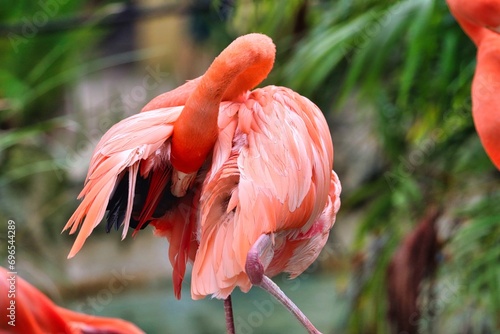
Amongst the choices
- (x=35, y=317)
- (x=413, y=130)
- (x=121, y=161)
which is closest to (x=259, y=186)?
(x=121, y=161)

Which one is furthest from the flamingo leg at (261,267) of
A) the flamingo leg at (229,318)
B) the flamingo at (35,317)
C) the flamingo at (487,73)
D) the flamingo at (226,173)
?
the flamingo at (487,73)

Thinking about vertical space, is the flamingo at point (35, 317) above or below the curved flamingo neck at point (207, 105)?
below

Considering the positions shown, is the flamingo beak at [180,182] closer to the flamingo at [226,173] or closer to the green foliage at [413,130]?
the flamingo at [226,173]

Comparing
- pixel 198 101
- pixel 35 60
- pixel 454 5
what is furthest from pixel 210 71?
pixel 35 60

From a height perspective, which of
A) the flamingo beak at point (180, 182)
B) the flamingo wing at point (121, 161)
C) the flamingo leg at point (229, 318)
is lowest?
the flamingo leg at point (229, 318)

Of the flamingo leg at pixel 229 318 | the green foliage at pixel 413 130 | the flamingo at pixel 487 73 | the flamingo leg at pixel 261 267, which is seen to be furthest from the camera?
the green foliage at pixel 413 130

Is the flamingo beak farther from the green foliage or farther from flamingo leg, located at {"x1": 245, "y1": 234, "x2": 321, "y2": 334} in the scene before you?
the green foliage

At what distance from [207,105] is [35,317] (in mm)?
382

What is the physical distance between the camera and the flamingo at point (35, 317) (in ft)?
3.07

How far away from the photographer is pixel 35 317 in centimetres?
98

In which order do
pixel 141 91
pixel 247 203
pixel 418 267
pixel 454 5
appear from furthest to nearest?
1. pixel 141 91
2. pixel 418 267
3. pixel 454 5
4. pixel 247 203

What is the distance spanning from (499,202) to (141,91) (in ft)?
5.41

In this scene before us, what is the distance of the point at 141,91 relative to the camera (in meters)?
3.02

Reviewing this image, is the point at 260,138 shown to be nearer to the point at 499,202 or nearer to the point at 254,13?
the point at 499,202
